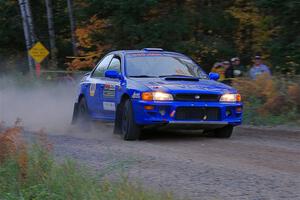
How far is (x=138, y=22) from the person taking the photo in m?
28.4

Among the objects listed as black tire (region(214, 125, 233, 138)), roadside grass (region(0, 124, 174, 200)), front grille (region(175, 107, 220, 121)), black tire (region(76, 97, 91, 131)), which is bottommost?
black tire (region(76, 97, 91, 131))

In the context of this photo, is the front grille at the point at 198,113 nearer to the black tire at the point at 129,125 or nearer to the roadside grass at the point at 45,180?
the black tire at the point at 129,125

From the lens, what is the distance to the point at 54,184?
6.67 meters

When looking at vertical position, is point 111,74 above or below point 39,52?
above

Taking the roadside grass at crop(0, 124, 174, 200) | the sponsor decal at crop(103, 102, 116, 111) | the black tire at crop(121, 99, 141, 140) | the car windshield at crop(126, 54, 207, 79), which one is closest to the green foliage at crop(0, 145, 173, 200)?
the roadside grass at crop(0, 124, 174, 200)

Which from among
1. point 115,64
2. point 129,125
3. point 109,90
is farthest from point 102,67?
point 129,125

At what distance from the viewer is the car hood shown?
11.0 m

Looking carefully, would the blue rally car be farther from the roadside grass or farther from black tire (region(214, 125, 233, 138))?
the roadside grass

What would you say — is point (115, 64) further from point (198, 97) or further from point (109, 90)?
point (198, 97)

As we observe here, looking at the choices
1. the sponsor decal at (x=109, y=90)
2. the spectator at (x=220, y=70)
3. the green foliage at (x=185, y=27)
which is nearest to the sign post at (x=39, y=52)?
the green foliage at (x=185, y=27)

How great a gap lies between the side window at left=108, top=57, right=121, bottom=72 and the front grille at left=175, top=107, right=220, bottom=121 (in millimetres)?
1892

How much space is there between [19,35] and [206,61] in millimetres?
17572

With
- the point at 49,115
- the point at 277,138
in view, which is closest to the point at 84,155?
the point at 277,138

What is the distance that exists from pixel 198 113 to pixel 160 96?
72 centimetres
